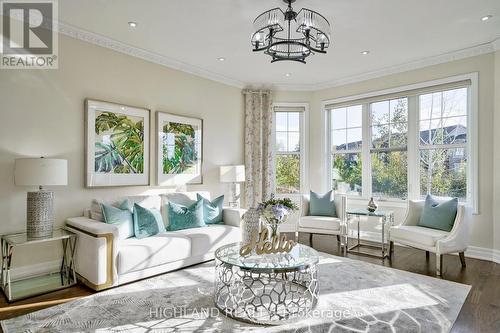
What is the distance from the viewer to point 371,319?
8.38 feet

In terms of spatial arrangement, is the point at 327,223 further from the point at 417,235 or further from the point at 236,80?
the point at 236,80

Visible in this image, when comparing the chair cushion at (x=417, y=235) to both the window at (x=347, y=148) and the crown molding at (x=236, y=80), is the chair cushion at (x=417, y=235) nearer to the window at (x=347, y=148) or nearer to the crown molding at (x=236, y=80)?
the window at (x=347, y=148)

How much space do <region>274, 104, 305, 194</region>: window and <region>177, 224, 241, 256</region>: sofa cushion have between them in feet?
7.15

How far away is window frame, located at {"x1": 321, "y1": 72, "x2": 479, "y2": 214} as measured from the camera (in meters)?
4.44

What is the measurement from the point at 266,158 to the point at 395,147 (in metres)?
2.38

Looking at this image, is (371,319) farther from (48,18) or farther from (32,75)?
(48,18)

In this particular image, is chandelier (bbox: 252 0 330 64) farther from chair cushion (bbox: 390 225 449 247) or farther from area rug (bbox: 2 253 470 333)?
chair cushion (bbox: 390 225 449 247)

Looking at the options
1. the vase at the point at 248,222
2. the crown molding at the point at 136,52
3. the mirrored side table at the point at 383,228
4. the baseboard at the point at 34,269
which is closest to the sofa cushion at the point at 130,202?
the baseboard at the point at 34,269

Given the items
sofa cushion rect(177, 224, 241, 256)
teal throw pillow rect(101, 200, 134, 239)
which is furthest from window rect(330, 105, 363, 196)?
teal throw pillow rect(101, 200, 134, 239)

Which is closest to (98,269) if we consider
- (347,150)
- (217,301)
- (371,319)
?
(217,301)

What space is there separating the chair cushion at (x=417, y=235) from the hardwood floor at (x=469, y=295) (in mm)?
325

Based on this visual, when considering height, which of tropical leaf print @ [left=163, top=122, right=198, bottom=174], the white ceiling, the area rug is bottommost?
the area rug

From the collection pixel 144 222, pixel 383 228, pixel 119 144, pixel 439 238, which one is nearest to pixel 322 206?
pixel 383 228

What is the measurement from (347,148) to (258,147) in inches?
69.7
